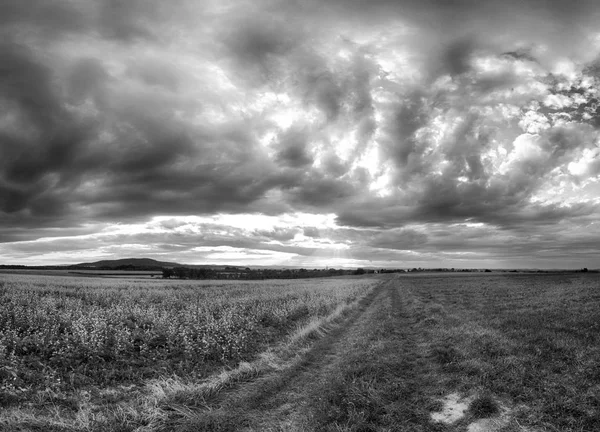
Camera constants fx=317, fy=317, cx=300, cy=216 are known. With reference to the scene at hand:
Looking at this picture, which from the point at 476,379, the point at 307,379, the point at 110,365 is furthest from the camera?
the point at 110,365

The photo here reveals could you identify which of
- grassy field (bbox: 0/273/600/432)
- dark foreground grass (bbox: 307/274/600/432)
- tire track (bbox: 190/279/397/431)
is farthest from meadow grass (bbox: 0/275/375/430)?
dark foreground grass (bbox: 307/274/600/432)

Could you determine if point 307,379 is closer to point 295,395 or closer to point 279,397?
point 295,395

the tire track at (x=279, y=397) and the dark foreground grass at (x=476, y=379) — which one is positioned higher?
the dark foreground grass at (x=476, y=379)

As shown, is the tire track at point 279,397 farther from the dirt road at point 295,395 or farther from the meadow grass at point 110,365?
the meadow grass at point 110,365

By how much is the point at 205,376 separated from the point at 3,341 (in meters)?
Result: 7.64

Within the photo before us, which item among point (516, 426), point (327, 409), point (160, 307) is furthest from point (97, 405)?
point (160, 307)

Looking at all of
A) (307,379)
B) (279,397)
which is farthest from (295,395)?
(307,379)

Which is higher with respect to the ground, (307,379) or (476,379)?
(476,379)

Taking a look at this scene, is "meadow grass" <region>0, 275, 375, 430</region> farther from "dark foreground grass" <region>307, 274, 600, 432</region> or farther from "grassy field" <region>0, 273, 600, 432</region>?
"dark foreground grass" <region>307, 274, 600, 432</region>

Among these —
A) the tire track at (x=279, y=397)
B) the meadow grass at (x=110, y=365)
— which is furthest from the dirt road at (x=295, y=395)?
the meadow grass at (x=110, y=365)

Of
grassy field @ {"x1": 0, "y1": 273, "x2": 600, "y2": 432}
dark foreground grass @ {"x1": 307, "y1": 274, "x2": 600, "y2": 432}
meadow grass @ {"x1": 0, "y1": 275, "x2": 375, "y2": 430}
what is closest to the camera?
dark foreground grass @ {"x1": 307, "y1": 274, "x2": 600, "y2": 432}

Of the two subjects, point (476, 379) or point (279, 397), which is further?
point (476, 379)

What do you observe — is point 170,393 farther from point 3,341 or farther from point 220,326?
point 3,341

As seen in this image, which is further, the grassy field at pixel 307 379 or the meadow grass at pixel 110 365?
the meadow grass at pixel 110 365
